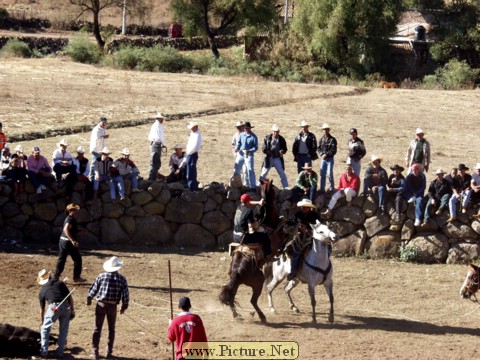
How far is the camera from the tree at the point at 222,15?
5872 cm

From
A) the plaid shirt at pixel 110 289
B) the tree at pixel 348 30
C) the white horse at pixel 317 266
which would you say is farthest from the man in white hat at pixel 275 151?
the tree at pixel 348 30

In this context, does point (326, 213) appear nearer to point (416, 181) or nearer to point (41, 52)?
point (416, 181)

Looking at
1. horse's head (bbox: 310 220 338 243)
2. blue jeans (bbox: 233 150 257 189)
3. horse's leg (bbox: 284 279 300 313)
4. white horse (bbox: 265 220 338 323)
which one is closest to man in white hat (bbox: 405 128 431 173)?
blue jeans (bbox: 233 150 257 189)

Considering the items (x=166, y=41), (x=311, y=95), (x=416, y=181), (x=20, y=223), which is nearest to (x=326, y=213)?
(x=416, y=181)

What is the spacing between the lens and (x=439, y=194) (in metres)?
20.7

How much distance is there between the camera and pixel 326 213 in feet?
69.3

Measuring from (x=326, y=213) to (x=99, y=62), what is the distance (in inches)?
1310

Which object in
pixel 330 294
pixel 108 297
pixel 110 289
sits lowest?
pixel 330 294

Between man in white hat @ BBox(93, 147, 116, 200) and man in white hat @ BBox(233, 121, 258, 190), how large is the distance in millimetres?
2818

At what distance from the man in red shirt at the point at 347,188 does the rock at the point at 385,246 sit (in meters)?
1.15

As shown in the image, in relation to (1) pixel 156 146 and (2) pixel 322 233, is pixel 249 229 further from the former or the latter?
(1) pixel 156 146

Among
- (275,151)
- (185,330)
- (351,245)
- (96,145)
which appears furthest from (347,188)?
(185,330)

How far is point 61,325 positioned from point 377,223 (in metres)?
9.28

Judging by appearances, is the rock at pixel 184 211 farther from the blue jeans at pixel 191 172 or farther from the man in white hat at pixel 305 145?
the man in white hat at pixel 305 145
